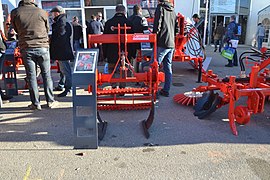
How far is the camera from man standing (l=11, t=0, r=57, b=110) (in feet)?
14.4

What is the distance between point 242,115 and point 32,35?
349cm

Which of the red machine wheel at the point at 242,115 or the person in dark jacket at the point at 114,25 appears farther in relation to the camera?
the person in dark jacket at the point at 114,25

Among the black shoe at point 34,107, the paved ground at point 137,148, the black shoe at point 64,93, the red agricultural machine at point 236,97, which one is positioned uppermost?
the red agricultural machine at point 236,97

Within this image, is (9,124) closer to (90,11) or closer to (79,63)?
(79,63)

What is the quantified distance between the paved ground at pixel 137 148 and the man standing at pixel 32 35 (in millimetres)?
738

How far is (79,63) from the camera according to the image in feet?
10.7

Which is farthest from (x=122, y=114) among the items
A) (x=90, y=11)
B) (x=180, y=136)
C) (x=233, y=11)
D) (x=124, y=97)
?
(x=233, y=11)

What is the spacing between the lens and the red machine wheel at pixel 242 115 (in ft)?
12.3

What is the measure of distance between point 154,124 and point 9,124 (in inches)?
87.2

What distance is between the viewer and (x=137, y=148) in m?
3.37

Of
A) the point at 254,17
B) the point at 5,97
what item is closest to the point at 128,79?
the point at 5,97

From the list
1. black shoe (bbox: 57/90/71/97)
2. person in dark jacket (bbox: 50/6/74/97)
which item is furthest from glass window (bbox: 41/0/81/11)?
black shoe (bbox: 57/90/71/97)

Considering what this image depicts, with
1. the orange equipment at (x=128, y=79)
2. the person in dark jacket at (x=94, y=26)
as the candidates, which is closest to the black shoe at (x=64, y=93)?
the orange equipment at (x=128, y=79)

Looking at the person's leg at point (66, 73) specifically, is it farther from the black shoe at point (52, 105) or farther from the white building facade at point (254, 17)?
the white building facade at point (254, 17)
